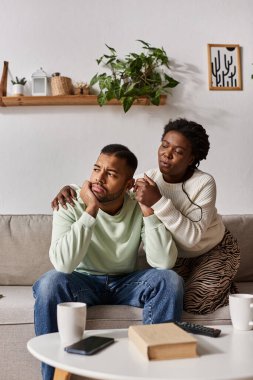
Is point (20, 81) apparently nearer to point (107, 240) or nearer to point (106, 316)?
point (107, 240)

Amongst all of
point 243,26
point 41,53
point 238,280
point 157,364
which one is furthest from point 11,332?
point 243,26

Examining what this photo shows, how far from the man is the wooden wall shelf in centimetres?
88

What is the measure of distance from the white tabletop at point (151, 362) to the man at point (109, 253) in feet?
1.37

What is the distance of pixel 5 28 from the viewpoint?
112 inches

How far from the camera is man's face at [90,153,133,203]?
194 centimetres

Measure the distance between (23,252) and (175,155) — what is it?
0.91 meters

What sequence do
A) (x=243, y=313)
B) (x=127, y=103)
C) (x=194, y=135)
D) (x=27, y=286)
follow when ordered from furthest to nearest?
(x=127, y=103), (x=27, y=286), (x=194, y=135), (x=243, y=313)

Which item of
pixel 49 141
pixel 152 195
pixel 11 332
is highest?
pixel 49 141

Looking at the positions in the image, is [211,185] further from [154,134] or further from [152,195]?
[154,134]

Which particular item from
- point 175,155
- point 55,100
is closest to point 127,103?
A: point 55,100

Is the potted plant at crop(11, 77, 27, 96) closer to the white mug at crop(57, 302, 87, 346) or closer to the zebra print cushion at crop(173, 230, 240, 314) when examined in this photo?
the zebra print cushion at crop(173, 230, 240, 314)

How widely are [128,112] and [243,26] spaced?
2.74 ft

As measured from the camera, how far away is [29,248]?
251 centimetres

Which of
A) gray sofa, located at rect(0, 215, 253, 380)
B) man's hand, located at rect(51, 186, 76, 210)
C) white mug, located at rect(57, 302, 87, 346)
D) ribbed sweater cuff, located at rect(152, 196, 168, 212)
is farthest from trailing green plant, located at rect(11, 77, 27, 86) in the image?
white mug, located at rect(57, 302, 87, 346)
